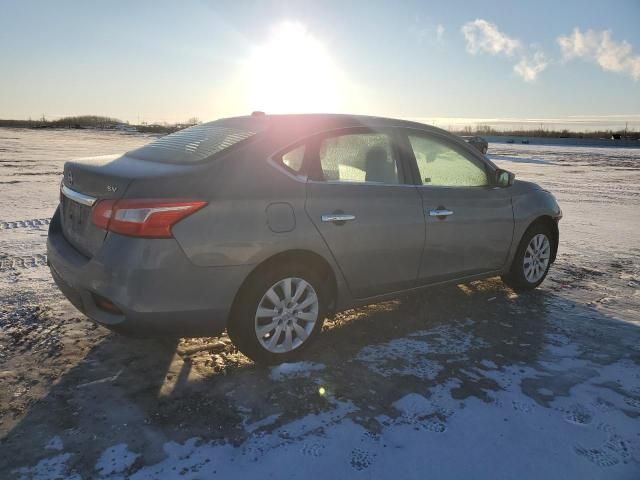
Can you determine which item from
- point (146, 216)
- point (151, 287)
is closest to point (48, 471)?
point (151, 287)

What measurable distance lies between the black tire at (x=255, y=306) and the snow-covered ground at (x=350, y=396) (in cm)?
12

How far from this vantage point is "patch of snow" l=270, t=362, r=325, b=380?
11.0 ft

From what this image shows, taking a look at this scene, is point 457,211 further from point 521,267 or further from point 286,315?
point 286,315

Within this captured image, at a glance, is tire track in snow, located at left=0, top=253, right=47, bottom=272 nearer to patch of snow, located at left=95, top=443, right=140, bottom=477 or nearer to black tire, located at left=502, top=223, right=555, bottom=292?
patch of snow, located at left=95, top=443, right=140, bottom=477

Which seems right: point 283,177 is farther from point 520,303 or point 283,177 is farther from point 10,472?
point 520,303

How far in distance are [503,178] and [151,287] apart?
10.9 ft

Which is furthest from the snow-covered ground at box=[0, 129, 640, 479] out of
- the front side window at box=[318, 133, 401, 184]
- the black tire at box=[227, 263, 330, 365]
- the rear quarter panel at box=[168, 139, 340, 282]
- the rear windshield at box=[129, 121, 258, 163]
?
the rear windshield at box=[129, 121, 258, 163]

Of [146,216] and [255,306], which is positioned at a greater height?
[146,216]

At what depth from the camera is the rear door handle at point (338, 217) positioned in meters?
3.42

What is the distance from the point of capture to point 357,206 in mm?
3596

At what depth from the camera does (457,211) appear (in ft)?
14.0

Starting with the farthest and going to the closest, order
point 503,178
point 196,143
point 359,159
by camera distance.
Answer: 1. point 503,178
2. point 359,159
3. point 196,143

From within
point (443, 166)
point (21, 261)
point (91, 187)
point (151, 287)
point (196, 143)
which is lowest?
point (21, 261)

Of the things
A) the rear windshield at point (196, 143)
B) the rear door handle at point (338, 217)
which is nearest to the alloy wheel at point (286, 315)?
the rear door handle at point (338, 217)
